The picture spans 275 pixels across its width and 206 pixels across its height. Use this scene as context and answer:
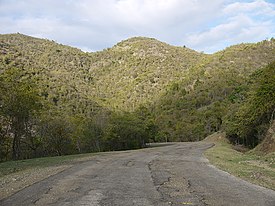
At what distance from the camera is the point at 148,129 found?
67.0m

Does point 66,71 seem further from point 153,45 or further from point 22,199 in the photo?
point 22,199

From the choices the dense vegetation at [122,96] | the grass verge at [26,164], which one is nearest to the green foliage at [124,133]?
the dense vegetation at [122,96]

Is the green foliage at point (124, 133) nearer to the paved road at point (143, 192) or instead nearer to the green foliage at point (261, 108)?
the green foliage at point (261, 108)

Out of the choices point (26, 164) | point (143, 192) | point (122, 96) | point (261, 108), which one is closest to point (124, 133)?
point (261, 108)

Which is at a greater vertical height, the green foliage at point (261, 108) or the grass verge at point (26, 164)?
the green foliage at point (261, 108)

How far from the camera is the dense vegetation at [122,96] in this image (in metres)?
33.4

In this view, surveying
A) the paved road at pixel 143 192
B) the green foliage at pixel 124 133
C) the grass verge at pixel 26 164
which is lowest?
the paved road at pixel 143 192

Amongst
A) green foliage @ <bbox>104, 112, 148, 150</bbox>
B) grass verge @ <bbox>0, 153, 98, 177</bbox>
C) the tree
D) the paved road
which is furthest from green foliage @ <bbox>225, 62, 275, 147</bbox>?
the tree

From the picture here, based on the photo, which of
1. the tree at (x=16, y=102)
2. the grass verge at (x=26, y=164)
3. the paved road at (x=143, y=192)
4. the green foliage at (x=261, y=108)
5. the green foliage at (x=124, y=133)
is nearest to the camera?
the paved road at (x=143, y=192)

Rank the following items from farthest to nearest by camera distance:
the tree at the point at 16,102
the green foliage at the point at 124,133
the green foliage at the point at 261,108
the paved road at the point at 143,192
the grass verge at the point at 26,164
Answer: the green foliage at the point at 124,133 → the green foliage at the point at 261,108 → the tree at the point at 16,102 → the grass verge at the point at 26,164 → the paved road at the point at 143,192

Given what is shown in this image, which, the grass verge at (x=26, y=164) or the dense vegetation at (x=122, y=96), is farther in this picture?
the dense vegetation at (x=122, y=96)

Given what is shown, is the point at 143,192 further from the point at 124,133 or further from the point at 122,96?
the point at 122,96

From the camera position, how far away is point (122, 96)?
143875 millimetres

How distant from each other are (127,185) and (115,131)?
1780 inches
